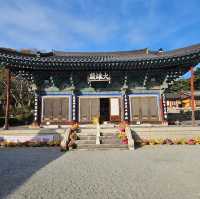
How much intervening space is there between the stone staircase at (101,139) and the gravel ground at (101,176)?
1986 mm

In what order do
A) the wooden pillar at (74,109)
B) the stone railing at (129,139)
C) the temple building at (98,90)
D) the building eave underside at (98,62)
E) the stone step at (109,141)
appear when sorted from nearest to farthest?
the stone railing at (129,139), the stone step at (109,141), the building eave underside at (98,62), the temple building at (98,90), the wooden pillar at (74,109)

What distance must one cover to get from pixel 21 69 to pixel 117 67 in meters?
7.23

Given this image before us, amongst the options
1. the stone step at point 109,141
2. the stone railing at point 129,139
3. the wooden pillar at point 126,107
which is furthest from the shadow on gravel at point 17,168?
the wooden pillar at point 126,107

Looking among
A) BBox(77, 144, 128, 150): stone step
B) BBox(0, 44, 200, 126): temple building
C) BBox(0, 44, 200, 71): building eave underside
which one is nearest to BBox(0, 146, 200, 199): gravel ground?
BBox(77, 144, 128, 150): stone step

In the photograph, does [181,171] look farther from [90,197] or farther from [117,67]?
[117,67]

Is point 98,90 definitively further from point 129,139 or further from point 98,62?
point 129,139

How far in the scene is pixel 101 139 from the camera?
1373cm

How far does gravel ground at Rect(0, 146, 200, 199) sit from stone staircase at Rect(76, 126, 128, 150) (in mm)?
1986

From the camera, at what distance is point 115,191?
5742 mm

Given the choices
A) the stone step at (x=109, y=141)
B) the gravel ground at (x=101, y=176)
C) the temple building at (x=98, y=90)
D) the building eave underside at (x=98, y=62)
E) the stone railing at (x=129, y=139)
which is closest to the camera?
the gravel ground at (x=101, y=176)

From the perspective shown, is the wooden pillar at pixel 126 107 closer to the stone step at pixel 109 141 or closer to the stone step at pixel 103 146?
the stone step at pixel 109 141

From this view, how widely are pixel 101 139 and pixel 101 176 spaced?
6574 millimetres

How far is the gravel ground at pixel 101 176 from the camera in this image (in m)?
5.59

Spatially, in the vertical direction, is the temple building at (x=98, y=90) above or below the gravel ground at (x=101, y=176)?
above
